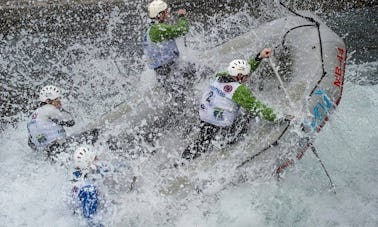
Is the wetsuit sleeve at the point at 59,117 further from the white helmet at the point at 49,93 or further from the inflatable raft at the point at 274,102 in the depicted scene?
the inflatable raft at the point at 274,102

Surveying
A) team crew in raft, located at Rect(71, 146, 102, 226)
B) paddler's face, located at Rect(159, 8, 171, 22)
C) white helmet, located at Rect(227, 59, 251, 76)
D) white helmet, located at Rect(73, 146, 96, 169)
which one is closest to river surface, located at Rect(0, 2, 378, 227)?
team crew in raft, located at Rect(71, 146, 102, 226)

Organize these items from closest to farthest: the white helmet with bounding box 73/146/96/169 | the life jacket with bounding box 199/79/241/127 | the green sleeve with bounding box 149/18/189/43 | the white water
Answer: the white helmet with bounding box 73/146/96/169 → the life jacket with bounding box 199/79/241/127 → the white water → the green sleeve with bounding box 149/18/189/43

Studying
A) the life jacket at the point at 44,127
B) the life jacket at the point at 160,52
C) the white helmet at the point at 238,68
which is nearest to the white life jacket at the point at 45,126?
the life jacket at the point at 44,127

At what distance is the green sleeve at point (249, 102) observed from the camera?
19.6 ft

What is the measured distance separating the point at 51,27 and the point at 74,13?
607mm

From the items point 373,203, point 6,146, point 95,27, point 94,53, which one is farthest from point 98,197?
point 95,27

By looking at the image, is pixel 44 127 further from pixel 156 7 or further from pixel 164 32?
pixel 156 7

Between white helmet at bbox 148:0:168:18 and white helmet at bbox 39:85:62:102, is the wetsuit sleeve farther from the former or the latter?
white helmet at bbox 148:0:168:18

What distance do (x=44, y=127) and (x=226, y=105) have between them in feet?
8.35

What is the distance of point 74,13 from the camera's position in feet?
35.8

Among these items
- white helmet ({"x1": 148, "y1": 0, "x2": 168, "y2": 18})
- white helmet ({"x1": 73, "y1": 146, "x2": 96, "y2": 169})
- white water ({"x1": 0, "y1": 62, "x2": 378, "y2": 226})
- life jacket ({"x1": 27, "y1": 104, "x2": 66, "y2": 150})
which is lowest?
white water ({"x1": 0, "y1": 62, "x2": 378, "y2": 226})

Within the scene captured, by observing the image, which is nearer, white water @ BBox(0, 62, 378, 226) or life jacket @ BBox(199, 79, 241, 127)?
life jacket @ BBox(199, 79, 241, 127)

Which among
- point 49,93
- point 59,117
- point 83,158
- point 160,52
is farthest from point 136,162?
point 160,52

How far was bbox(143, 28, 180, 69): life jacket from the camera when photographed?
7.18 meters
